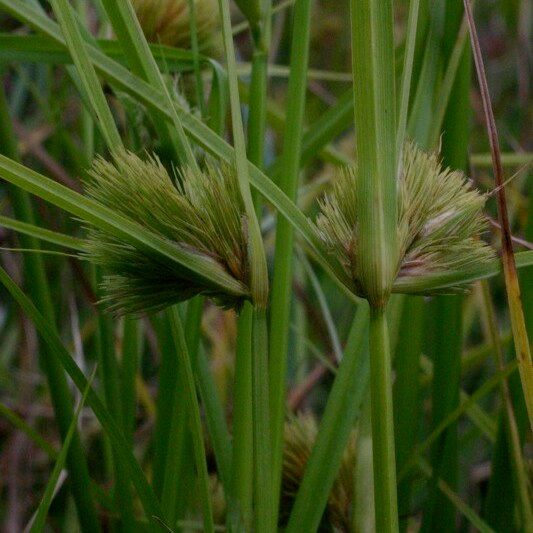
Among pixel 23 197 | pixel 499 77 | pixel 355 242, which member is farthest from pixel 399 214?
pixel 499 77

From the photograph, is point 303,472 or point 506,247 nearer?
point 506,247

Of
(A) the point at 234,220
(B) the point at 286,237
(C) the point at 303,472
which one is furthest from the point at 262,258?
(C) the point at 303,472

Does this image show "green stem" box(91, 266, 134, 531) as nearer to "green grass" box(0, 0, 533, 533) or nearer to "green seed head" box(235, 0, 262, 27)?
"green grass" box(0, 0, 533, 533)

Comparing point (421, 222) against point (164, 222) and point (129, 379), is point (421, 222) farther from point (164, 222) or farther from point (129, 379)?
point (129, 379)

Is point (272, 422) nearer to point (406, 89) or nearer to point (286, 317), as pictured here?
point (286, 317)

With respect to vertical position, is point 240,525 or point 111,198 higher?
point 111,198
